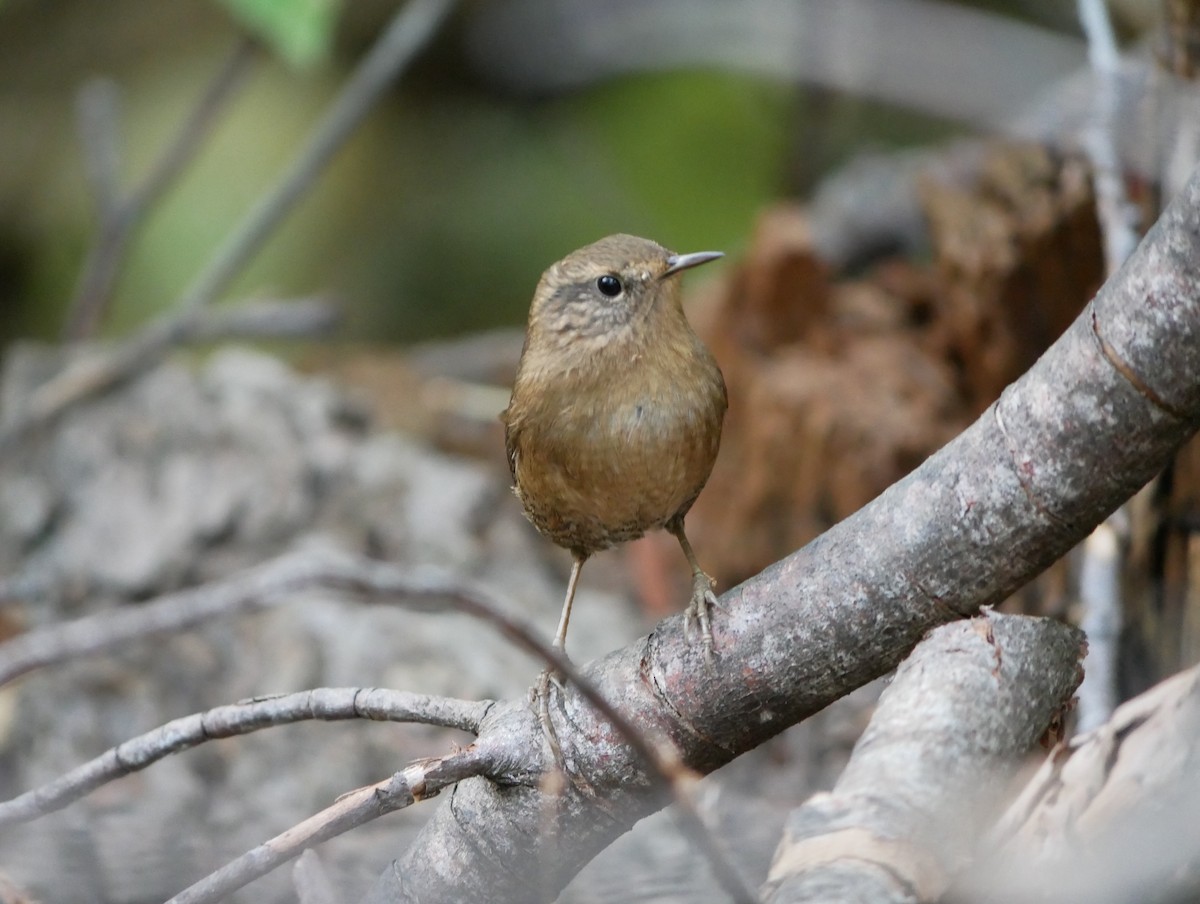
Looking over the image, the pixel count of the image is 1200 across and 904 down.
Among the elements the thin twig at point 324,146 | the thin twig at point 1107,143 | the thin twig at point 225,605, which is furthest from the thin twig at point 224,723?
the thin twig at point 324,146

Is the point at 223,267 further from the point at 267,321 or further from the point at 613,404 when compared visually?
the point at 613,404

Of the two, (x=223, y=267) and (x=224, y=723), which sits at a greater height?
(x=223, y=267)

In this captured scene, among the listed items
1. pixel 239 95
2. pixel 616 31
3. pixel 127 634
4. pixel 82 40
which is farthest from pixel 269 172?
pixel 127 634

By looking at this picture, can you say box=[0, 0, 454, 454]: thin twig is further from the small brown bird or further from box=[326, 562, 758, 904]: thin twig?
box=[326, 562, 758, 904]: thin twig

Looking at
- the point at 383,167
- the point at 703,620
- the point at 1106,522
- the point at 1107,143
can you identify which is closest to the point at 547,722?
the point at 703,620

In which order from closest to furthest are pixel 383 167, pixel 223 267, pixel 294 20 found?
1. pixel 294 20
2. pixel 223 267
3. pixel 383 167

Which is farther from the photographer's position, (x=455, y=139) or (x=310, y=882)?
(x=455, y=139)

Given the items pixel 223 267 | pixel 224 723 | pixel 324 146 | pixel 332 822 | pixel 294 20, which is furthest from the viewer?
pixel 324 146

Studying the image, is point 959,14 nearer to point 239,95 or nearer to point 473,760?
point 239,95
